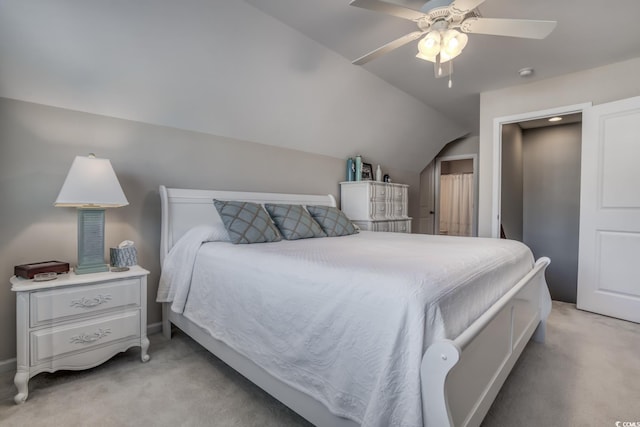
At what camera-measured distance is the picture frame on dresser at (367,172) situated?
4.23 metres

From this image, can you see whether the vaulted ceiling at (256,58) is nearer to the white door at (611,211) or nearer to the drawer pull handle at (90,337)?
the white door at (611,211)

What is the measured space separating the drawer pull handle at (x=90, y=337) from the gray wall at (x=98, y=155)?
0.53 metres

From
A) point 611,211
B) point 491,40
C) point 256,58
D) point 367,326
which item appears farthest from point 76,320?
point 611,211

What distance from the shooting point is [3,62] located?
1.75 m

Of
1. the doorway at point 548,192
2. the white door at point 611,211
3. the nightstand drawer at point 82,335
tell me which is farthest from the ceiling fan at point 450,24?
the doorway at point 548,192

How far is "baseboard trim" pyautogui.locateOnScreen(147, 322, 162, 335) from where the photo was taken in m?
2.43

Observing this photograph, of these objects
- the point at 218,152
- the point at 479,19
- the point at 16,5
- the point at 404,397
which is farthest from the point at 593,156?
the point at 16,5

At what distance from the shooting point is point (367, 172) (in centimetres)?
430

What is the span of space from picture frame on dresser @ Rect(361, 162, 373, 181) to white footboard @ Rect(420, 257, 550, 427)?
2.45 meters

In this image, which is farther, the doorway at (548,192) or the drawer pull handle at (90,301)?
the doorway at (548,192)

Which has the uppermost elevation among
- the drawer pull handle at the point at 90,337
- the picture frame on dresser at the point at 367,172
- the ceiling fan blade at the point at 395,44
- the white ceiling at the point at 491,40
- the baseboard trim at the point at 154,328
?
the white ceiling at the point at 491,40

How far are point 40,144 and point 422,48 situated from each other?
246 cm

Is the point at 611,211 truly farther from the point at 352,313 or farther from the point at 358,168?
the point at 352,313

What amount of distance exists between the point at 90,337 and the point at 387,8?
2486 millimetres
